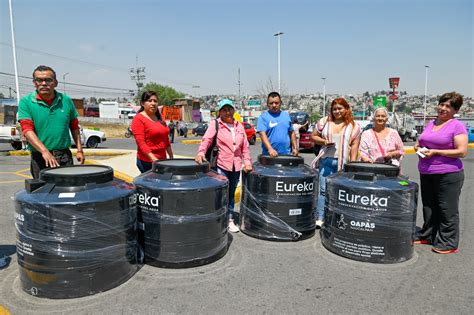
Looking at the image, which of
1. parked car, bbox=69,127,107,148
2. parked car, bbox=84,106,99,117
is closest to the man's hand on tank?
parked car, bbox=69,127,107,148

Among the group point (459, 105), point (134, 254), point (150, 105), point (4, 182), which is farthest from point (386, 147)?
point (4, 182)

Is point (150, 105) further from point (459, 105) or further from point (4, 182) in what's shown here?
point (4, 182)

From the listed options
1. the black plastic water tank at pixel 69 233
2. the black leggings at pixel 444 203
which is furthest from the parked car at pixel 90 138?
the black leggings at pixel 444 203

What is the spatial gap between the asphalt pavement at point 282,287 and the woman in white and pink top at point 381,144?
1.12 meters

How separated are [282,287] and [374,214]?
3.92 ft

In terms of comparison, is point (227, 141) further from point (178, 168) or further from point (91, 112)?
point (91, 112)

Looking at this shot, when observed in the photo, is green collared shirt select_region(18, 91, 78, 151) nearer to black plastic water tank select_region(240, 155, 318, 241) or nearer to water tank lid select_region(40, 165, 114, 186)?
water tank lid select_region(40, 165, 114, 186)

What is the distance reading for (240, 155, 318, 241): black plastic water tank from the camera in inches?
151

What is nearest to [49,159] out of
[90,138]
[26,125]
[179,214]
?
[26,125]

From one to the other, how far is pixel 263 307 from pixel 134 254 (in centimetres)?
126

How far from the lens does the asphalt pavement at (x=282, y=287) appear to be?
8.31ft

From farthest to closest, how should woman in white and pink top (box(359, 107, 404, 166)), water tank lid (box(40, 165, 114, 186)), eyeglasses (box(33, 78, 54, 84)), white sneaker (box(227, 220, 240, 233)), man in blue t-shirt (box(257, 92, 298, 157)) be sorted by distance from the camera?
man in blue t-shirt (box(257, 92, 298, 157)) < white sneaker (box(227, 220, 240, 233)) < woman in white and pink top (box(359, 107, 404, 166)) < eyeglasses (box(33, 78, 54, 84)) < water tank lid (box(40, 165, 114, 186))

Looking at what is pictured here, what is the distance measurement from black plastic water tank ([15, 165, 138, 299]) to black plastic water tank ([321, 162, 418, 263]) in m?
2.18

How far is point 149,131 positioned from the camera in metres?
3.83
